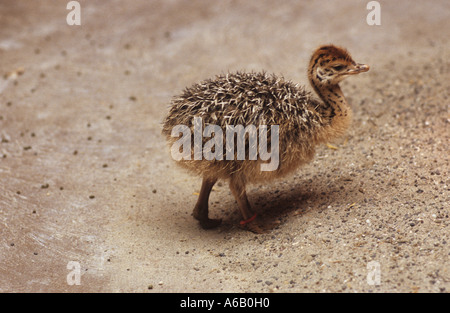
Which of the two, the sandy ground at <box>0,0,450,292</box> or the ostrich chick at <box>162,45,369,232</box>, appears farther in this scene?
the ostrich chick at <box>162,45,369,232</box>

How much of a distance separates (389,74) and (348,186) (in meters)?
2.63

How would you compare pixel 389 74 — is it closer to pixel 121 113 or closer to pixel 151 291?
pixel 121 113

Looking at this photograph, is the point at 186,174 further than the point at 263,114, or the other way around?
the point at 186,174

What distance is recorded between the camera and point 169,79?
25.0ft

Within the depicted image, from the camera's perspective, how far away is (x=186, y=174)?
5914 millimetres

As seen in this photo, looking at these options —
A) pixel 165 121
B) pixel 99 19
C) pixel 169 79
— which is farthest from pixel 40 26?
pixel 165 121

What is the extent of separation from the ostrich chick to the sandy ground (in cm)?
54

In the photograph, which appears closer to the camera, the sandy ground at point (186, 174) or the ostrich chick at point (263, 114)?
the sandy ground at point (186, 174)

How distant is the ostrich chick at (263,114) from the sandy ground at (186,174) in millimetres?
541

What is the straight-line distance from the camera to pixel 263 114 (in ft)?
14.4

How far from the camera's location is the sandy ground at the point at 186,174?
4.11 meters

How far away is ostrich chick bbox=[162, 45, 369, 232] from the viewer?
440 cm

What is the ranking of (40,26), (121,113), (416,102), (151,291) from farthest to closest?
(40,26), (121,113), (416,102), (151,291)

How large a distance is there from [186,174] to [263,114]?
1789mm
